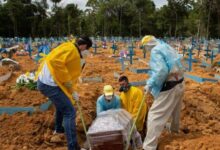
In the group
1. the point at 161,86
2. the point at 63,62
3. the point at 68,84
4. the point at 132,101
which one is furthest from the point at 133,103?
the point at 63,62

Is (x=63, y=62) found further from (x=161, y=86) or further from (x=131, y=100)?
(x=131, y=100)

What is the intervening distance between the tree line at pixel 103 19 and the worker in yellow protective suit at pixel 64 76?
40.1m

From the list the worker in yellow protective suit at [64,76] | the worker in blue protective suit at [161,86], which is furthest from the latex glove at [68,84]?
the worker in blue protective suit at [161,86]

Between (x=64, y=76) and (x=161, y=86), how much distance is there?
4.28ft

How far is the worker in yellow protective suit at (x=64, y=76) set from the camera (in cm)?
451

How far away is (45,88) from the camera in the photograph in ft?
A: 15.1

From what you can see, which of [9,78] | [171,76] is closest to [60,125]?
[171,76]

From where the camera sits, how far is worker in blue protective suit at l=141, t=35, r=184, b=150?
15.4 feet

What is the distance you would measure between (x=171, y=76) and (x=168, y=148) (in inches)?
38.5

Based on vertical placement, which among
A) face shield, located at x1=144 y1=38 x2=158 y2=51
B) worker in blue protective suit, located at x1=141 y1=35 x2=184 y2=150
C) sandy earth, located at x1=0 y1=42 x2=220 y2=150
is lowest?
sandy earth, located at x1=0 y1=42 x2=220 y2=150

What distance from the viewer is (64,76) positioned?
4.55 m

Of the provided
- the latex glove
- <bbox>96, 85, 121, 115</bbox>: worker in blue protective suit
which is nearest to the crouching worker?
<bbox>96, 85, 121, 115</bbox>: worker in blue protective suit

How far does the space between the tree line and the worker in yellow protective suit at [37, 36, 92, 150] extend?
40.1 meters

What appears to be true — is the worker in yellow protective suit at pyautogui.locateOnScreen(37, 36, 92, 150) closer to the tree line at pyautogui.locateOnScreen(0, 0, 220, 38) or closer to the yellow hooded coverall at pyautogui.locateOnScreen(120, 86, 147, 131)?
the yellow hooded coverall at pyautogui.locateOnScreen(120, 86, 147, 131)
